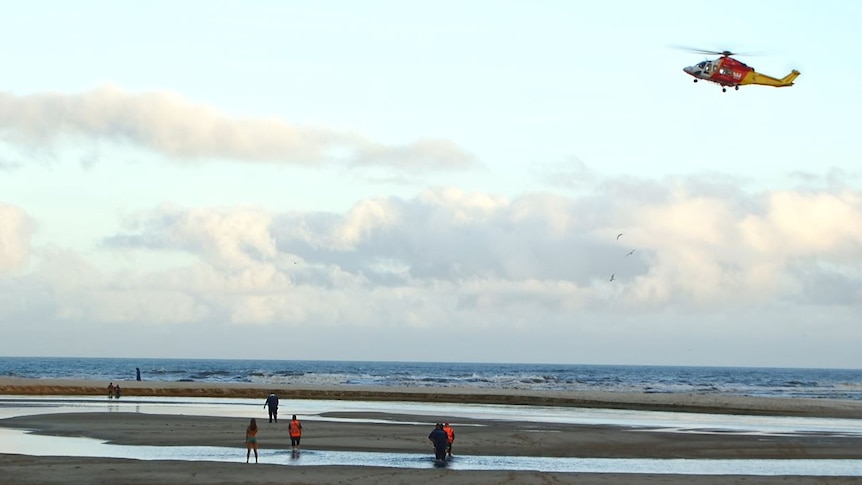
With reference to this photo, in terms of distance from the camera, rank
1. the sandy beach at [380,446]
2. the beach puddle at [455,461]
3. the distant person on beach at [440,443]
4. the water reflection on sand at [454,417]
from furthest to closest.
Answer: the distant person on beach at [440,443], the water reflection on sand at [454,417], the beach puddle at [455,461], the sandy beach at [380,446]

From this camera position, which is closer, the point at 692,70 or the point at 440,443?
the point at 440,443

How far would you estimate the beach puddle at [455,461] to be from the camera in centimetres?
3048

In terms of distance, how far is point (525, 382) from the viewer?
12250 cm

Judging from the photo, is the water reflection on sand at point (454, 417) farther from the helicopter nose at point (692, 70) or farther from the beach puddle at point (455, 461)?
the helicopter nose at point (692, 70)

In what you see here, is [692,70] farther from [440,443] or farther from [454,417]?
[440,443]

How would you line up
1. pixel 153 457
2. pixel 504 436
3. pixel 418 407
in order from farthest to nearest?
pixel 418 407 < pixel 504 436 < pixel 153 457

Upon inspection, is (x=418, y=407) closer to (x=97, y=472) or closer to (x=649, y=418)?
(x=649, y=418)

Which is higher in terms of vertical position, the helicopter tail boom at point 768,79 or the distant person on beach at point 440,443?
the helicopter tail boom at point 768,79

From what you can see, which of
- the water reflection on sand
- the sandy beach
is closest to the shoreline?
the sandy beach

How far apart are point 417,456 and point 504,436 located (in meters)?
8.27

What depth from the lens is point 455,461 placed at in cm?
3188

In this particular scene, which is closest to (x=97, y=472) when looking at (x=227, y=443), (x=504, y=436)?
(x=227, y=443)

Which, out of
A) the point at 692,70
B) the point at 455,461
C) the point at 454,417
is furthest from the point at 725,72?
the point at 455,461

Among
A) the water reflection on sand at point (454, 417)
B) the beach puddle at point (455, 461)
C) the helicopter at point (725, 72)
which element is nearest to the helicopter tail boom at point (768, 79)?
the helicopter at point (725, 72)
